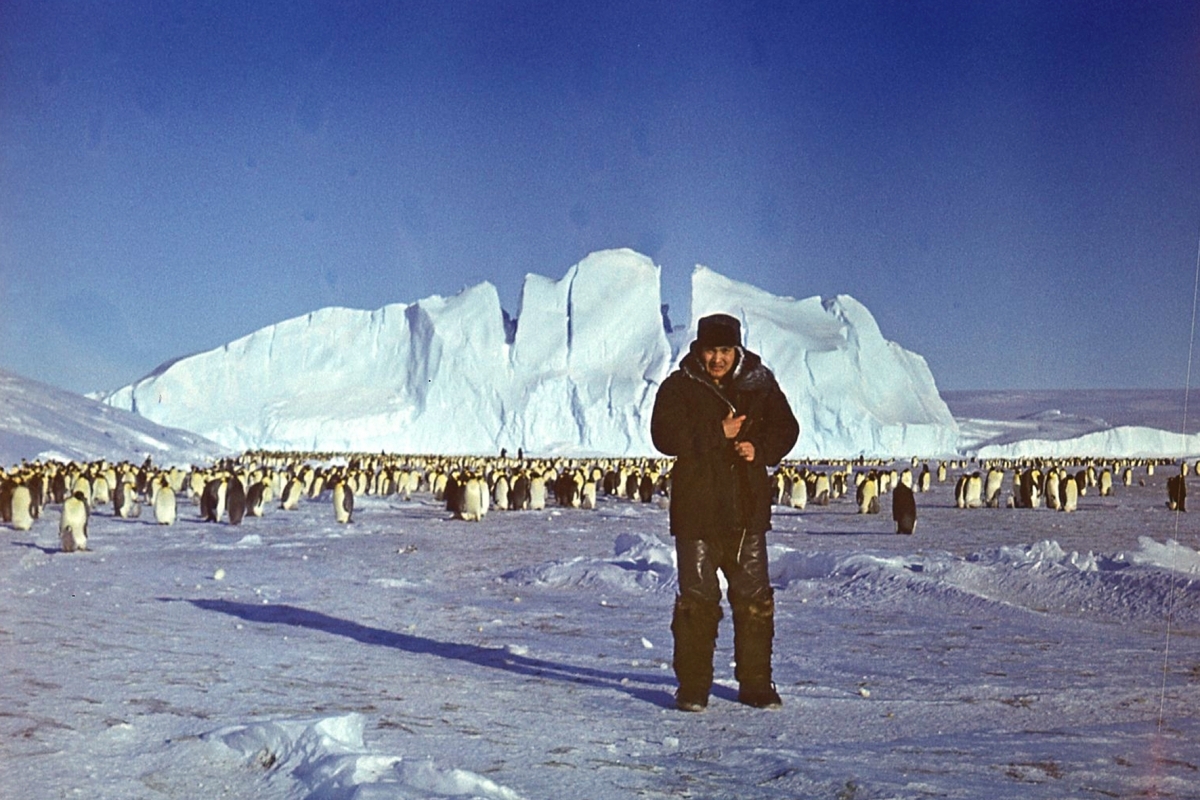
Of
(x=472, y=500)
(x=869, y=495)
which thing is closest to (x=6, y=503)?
(x=472, y=500)

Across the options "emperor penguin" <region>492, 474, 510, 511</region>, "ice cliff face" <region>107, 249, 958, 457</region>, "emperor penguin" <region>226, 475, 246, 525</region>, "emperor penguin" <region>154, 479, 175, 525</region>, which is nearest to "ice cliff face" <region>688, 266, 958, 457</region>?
"ice cliff face" <region>107, 249, 958, 457</region>

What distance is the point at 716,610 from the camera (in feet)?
13.3

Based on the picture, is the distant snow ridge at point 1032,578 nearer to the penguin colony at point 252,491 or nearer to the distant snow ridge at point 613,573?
the distant snow ridge at point 613,573

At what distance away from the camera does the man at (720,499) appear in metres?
3.99

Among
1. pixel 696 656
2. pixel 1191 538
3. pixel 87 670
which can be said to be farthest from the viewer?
pixel 1191 538

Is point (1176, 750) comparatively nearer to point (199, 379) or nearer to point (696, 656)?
point (696, 656)

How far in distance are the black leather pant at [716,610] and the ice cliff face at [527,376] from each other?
214ft

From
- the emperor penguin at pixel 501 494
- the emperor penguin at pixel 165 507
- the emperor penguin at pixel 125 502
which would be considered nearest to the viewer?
the emperor penguin at pixel 165 507

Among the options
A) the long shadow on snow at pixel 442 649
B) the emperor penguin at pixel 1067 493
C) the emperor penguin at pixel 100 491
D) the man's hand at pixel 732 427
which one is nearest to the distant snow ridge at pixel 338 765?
the long shadow on snow at pixel 442 649

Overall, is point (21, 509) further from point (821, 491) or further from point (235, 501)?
point (821, 491)

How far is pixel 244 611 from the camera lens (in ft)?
22.9

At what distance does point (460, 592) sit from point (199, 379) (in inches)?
2923

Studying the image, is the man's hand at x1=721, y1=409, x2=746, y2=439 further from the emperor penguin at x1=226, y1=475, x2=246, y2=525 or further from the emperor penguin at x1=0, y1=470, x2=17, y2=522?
the emperor penguin at x1=0, y1=470, x2=17, y2=522

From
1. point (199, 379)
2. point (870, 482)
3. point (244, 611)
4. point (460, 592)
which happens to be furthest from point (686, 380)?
point (199, 379)
